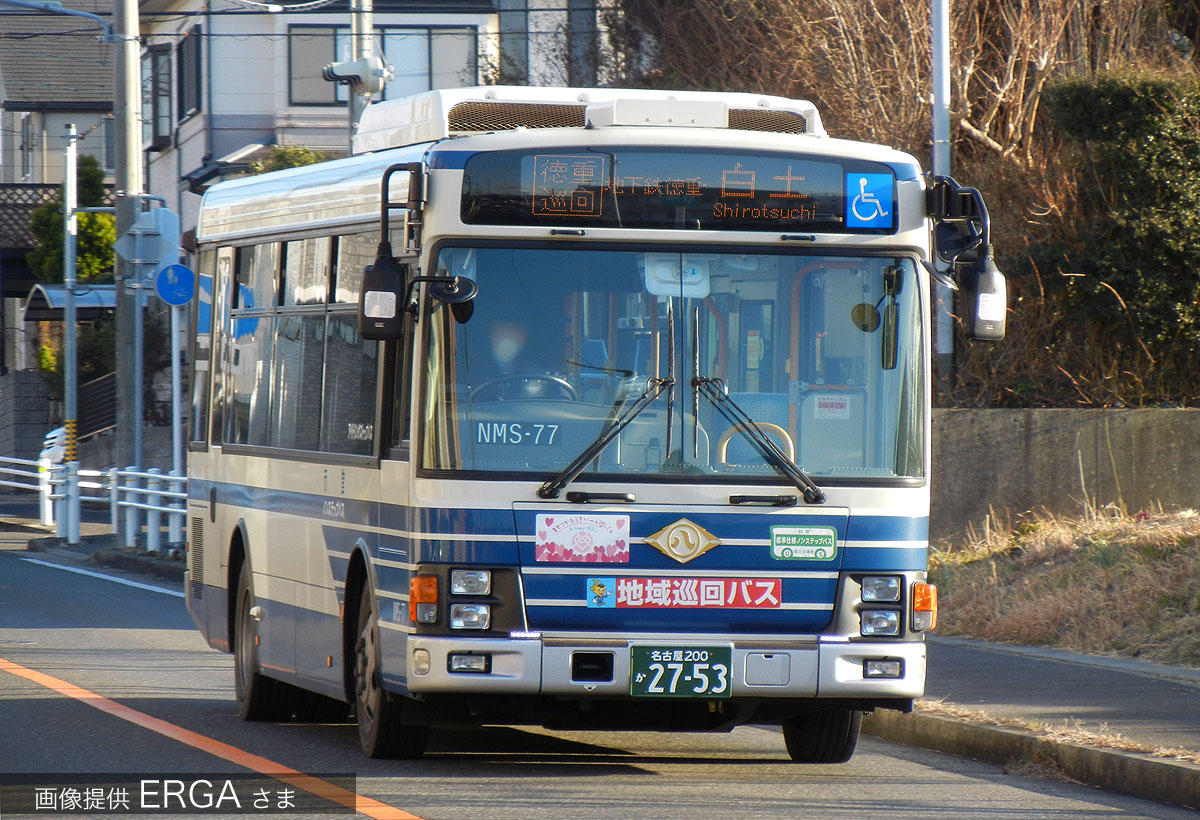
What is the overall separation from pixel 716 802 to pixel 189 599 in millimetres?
5594

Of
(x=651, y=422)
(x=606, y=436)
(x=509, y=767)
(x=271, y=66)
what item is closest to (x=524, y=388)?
(x=606, y=436)

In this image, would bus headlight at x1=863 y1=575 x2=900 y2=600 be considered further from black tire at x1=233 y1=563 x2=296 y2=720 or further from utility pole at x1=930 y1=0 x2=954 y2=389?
Result: utility pole at x1=930 y1=0 x2=954 y2=389

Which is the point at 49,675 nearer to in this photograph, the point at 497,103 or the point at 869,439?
the point at 497,103

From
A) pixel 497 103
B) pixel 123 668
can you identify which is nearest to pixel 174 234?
pixel 123 668

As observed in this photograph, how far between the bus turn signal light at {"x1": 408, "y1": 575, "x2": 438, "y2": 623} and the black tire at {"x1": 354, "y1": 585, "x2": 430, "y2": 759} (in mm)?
624

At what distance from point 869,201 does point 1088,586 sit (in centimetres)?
615

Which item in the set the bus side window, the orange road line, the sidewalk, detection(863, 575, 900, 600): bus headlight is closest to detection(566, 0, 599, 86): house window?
the sidewalk

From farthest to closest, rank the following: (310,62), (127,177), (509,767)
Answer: (310,62), (127,177), (509,767)

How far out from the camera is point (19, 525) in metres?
29.4

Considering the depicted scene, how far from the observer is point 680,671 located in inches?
326

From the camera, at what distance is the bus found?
27.1ft

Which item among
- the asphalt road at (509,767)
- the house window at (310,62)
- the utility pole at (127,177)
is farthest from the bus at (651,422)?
the house window at (310,62)

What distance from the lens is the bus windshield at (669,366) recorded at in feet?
27.5

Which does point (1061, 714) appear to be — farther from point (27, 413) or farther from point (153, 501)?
point (27, 413)
